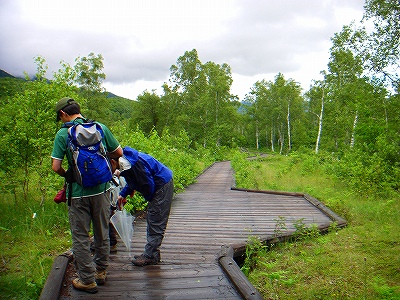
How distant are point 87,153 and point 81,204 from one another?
53 centimetres

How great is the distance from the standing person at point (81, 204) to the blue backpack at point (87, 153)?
0.09m

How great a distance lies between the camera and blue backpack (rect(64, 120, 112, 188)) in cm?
280

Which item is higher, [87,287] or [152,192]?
[152,192]

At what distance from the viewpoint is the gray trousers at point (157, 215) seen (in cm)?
373

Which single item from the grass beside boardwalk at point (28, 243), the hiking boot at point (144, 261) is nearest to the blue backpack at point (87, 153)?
the hiking boot at point (144, 261)

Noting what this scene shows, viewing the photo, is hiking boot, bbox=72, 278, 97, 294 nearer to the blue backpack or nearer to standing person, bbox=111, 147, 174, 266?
standing person, bbox=111, 147, 174, 266

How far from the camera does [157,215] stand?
3.75 m

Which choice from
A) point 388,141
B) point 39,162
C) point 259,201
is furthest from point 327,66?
point 39,162

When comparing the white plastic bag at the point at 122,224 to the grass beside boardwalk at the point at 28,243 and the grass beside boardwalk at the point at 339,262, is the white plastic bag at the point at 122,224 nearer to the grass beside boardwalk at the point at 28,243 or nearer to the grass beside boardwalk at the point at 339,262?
the grass beside boardwalk at the point at 28,243

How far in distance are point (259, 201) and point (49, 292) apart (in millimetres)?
6289

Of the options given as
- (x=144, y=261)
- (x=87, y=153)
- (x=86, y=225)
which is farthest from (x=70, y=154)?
(x=144, y=261)

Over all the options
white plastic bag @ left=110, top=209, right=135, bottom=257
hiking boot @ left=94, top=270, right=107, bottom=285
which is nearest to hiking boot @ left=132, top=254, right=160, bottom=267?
white plastic bag @ left=110, top=209, right=135, bottom=257

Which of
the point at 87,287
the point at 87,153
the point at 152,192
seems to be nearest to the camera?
the point at 87,153

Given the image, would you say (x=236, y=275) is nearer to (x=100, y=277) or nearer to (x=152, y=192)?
(x=152, y=192)
